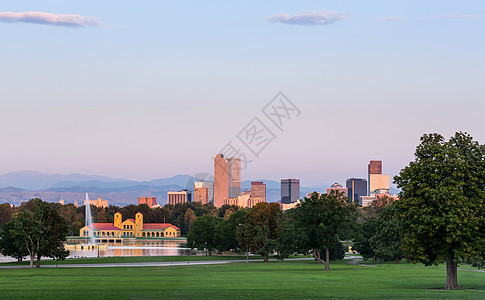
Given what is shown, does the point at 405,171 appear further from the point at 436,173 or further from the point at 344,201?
the point at 344,201

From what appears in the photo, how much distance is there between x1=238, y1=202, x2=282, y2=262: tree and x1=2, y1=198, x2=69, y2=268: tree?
1101 inches

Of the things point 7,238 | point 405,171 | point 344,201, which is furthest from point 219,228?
point 405,171

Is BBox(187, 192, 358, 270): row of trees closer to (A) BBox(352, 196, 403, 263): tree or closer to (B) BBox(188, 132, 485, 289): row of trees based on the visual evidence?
(A) BBox(352, 196, 403, 263): tree

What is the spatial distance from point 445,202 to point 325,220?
3373 centimetres

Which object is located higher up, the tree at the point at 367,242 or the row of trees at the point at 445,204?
the row of trees at the point at 445,204

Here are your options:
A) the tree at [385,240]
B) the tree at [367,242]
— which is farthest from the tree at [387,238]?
the tree at [367,242]

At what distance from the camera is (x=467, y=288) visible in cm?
4559

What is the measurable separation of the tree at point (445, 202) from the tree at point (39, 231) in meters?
57.6

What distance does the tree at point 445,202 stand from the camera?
144 feet

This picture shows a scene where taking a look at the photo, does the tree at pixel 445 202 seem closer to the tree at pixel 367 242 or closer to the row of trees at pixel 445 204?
the row of trees at pixel 445 204

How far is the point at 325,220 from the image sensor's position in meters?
77.1

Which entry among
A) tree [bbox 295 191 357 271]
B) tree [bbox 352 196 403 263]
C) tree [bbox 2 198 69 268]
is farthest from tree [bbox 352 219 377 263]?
tree [bbox 2 198 69 268]

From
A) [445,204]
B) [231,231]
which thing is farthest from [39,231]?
[445,204]

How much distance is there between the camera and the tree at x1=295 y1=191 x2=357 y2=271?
76.2 metres
